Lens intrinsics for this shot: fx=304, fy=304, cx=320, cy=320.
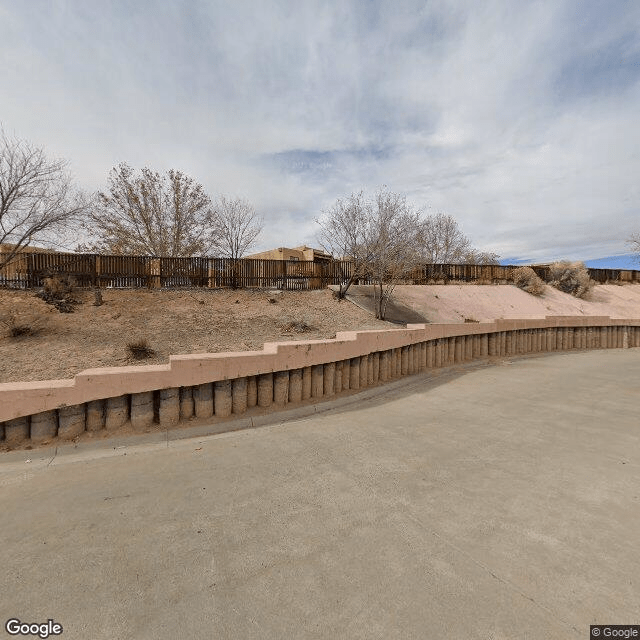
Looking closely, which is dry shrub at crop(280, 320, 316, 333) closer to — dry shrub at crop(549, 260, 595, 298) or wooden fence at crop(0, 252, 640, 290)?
wooden fence at crop(0, 252, 640, 290)

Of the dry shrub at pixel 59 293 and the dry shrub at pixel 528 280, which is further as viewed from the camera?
the dry shrub at pixel 528 280

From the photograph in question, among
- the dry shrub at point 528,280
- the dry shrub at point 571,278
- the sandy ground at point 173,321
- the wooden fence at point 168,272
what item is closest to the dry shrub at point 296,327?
the sandy ground at point 173,321

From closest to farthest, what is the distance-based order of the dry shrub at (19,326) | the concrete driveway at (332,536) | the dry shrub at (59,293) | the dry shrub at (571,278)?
the concrete driveway at (332,536) → the dry shrub at (19,326) → the dry shrub at (59,293) → the dry shrub at (571,278)

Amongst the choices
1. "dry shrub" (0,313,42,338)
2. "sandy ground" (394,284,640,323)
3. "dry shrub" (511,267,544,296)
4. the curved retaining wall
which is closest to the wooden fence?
"sandy ground" (394,284,640,323)

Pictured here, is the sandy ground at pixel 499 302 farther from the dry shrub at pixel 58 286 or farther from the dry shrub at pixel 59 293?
the dry shrub at pixel 58 286

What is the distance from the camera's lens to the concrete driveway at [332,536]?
5.82 ft

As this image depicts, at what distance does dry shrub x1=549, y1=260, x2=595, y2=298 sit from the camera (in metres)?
25.7

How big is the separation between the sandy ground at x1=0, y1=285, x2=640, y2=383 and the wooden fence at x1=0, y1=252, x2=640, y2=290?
110 centimetres

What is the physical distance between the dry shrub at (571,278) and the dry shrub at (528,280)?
3.14 m

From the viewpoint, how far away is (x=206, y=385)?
16.4 feet

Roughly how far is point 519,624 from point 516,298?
81.2 ft

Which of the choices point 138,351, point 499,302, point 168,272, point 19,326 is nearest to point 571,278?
point 499,302

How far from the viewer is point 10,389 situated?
4008 mm

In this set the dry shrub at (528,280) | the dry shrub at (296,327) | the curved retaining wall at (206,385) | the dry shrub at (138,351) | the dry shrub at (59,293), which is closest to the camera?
the curved retaining wall at (206,385)
